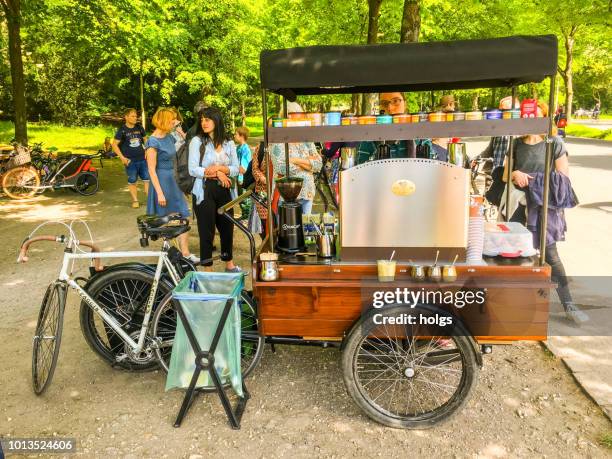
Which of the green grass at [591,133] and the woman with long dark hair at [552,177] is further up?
the green grass at [591,133]

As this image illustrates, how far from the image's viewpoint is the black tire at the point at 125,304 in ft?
12.7

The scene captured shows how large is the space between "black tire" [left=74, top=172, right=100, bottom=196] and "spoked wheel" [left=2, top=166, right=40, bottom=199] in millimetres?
854

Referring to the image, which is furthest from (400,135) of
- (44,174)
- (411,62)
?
(44,174)

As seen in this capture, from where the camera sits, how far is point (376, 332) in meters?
3.31

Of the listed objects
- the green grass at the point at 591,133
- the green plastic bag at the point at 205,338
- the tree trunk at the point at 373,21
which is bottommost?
the green plastic bag at the point at 205,338

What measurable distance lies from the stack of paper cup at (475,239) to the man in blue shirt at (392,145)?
1.15m


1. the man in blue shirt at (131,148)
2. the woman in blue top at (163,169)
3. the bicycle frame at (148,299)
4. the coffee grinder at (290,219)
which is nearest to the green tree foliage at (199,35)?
the woman in blue top at (163,169)

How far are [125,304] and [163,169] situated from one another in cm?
281

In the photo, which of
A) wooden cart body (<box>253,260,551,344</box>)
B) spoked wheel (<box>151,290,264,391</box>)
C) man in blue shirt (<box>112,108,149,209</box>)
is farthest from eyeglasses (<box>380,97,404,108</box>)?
man in blue shirt (<box>112,108,149,209</box>)

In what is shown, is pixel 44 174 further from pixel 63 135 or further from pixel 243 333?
pixel 63 135

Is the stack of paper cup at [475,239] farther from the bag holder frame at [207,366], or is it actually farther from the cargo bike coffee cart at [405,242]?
the bag holder frame at [207,366]

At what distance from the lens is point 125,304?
156 inches

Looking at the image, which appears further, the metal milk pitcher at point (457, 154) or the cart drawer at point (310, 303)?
the metal milk pitcher at point (457, 154)

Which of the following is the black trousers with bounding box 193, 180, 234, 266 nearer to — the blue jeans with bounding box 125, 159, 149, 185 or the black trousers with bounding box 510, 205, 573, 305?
the black trousers with bounding box 510, 205, 573, 305
